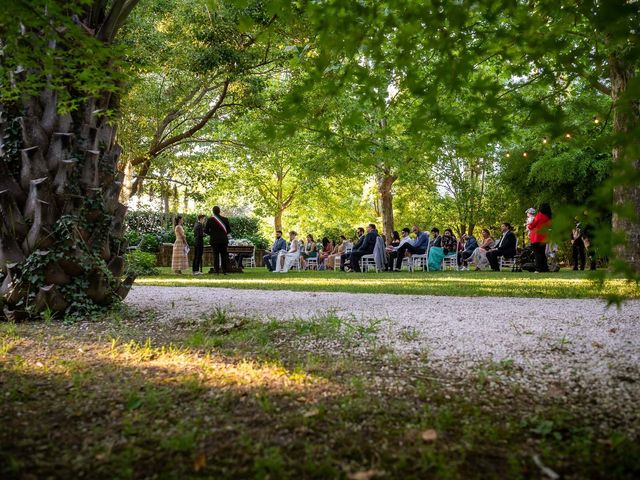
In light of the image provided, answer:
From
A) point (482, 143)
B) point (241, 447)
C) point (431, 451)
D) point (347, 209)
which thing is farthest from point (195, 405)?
point (347, 209)

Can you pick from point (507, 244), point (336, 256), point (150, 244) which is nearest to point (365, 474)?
point (507, 244)

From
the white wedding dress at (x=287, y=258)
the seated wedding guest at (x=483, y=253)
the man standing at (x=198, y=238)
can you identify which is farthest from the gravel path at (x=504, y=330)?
the white wedding dress at (x=287, y=258)

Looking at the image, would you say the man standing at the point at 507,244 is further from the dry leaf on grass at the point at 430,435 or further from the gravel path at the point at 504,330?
the dry leaf on grass at the point at 430,435

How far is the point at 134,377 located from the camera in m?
→ 3.40

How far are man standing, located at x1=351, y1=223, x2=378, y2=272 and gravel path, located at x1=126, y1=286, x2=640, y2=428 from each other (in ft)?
31.7

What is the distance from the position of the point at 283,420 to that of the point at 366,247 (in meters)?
15.8

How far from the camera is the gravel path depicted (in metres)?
3.33

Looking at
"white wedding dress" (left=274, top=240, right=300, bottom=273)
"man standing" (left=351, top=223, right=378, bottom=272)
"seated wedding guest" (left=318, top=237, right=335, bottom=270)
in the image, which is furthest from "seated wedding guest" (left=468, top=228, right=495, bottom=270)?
"seated wedding guest" (left=318, top=237, right=335, bottom=270)

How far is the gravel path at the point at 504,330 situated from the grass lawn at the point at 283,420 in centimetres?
23

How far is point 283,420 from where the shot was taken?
8.46ft

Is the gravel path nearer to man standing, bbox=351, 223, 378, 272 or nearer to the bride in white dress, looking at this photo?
man standing, bbox=351, 223, 378, 272

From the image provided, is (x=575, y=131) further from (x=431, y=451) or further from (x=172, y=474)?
(x=172, y=474)

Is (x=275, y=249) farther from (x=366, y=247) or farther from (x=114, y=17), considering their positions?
(x=114, y=17)

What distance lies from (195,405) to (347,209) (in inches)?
1380
